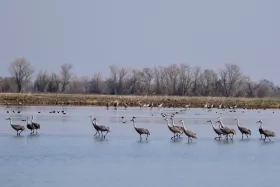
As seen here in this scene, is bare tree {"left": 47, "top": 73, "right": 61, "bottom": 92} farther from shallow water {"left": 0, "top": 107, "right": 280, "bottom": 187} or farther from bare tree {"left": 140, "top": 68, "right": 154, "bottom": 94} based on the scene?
shallow water {"left": 0, "top": 107, "right": 280, "bottom": 187}

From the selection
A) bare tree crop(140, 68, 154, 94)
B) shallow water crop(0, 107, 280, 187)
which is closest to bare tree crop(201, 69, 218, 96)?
bare tree crop(140, 68, 154, 94)

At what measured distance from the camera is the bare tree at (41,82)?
88812 millimetres

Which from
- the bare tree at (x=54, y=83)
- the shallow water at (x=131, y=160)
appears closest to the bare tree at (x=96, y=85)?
the bare tree at (x=54, y=83)

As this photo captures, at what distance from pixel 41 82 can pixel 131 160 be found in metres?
76.5

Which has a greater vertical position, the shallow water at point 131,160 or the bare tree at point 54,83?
the bare tree at point 54,83

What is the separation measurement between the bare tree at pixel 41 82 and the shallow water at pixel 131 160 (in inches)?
2660

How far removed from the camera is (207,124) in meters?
28.1

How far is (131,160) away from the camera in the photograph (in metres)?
14.5

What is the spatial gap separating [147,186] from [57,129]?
38.8ft

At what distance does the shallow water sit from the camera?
11.8 metres

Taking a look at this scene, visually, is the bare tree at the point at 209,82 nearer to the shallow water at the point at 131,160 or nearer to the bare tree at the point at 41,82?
the bare tree at the point at 41,82

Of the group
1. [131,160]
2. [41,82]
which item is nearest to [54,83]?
[41,82]

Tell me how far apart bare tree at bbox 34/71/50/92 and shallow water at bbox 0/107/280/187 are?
6757 cm

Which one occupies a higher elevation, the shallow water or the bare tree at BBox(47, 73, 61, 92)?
the bare tree at BBox(47, 73, 61, 92)
